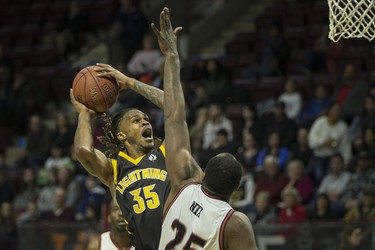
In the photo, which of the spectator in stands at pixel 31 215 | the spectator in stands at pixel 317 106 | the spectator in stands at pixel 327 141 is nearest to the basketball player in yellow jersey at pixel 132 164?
the spectator in stands at pixel 327 141

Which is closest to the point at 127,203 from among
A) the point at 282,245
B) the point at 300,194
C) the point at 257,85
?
the point at 282,245

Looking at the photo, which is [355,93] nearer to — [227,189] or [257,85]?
[257,85]

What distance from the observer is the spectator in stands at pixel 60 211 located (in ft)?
40.1

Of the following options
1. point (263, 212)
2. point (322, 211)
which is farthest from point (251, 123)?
point (322, 211)

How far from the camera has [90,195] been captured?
40.4 ft

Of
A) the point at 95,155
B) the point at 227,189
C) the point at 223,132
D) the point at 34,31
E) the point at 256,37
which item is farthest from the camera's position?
the point at 34,31

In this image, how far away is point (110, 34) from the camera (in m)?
16.0

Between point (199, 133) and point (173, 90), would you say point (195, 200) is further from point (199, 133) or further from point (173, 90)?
point (199, 133)

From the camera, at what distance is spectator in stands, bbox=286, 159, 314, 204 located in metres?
11.0

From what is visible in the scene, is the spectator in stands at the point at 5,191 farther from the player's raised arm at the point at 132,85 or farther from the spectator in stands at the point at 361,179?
the player's raised arm at the point at 132,85

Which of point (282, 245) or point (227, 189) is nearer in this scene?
point (227, 189)

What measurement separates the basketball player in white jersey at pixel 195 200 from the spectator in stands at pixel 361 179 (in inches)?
221

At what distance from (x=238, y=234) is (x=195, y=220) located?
0.27m

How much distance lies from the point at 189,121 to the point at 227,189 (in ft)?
24.7
